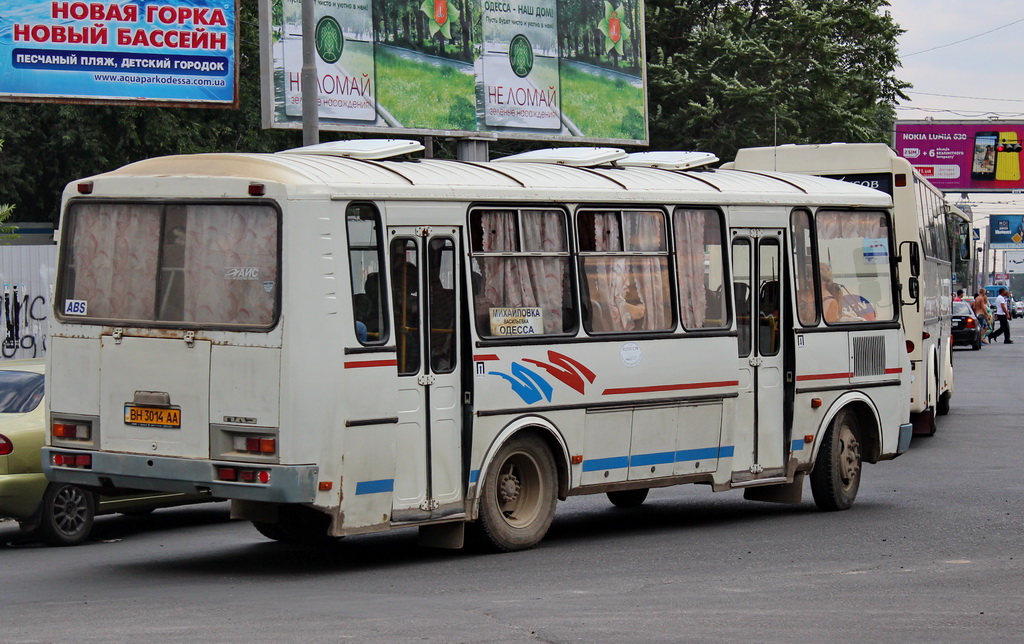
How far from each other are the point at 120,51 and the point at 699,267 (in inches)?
558

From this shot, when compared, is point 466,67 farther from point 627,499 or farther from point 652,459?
point 652,459

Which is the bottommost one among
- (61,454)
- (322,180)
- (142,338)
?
(61,454)

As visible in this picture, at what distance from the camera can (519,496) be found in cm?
1169

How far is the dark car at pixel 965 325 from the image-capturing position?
159 ft

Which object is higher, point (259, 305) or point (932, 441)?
point (259, 305)

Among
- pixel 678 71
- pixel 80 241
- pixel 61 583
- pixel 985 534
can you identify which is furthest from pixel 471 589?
pixel 678 71

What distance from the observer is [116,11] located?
80.6 feet

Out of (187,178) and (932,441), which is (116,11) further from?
(187,178)

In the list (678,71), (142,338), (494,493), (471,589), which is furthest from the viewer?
(678,71)

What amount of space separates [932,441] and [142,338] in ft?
42.4

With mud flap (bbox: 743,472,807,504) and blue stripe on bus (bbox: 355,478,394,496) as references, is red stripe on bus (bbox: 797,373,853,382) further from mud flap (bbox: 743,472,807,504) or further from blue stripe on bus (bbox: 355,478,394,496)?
blue stripe on bus (bbox: 355,478,394,496)

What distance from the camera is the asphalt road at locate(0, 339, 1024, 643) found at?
27.7 feet

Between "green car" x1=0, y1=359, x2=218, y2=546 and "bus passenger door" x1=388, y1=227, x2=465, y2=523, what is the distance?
168cm

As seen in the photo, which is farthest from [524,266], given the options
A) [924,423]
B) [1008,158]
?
[1008,158]
